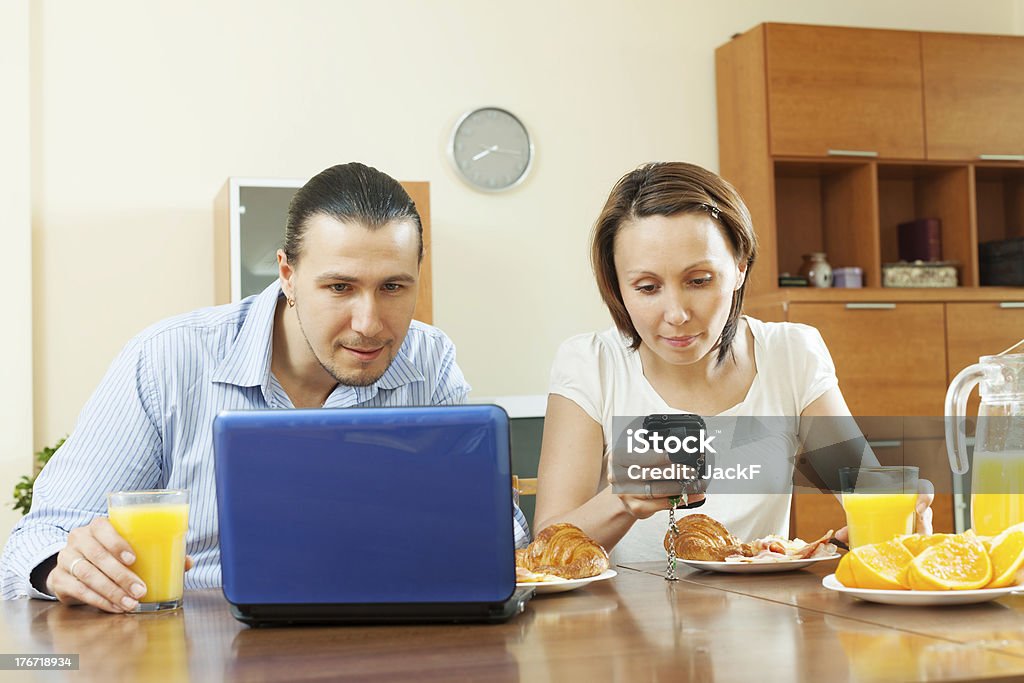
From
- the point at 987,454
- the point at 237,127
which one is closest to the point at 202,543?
the point at 987,454

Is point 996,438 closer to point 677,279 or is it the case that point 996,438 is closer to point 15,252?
point 677,279

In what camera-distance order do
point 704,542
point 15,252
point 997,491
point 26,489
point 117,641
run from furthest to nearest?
point 15,252 < point 26,489 < point 704,542 < point 997,491 < point 117,641

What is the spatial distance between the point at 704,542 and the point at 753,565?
9cm

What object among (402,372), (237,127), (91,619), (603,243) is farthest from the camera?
(237,127)

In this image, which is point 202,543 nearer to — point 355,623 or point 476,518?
point 355,623

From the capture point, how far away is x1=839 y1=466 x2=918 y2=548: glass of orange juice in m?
1.38

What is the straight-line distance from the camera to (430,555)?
112 cm

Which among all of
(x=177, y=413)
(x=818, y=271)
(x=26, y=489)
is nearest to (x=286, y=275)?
(x=177, y=413)

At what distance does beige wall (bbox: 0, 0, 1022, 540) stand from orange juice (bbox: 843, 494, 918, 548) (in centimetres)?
282

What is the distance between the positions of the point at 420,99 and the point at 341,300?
8.41 ft

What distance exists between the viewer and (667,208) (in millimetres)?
2016

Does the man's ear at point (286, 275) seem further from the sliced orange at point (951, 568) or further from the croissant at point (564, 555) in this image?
the sliced orange at point (951, 568)

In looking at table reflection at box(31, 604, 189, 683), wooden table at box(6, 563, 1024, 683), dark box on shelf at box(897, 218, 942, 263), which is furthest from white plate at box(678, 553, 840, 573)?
dark box on shelf at box(897, 218, 942, 263)

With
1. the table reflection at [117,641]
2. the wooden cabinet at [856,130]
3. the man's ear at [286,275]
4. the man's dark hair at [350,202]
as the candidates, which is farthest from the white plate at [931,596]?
the wooden cabinet at [856,130]
